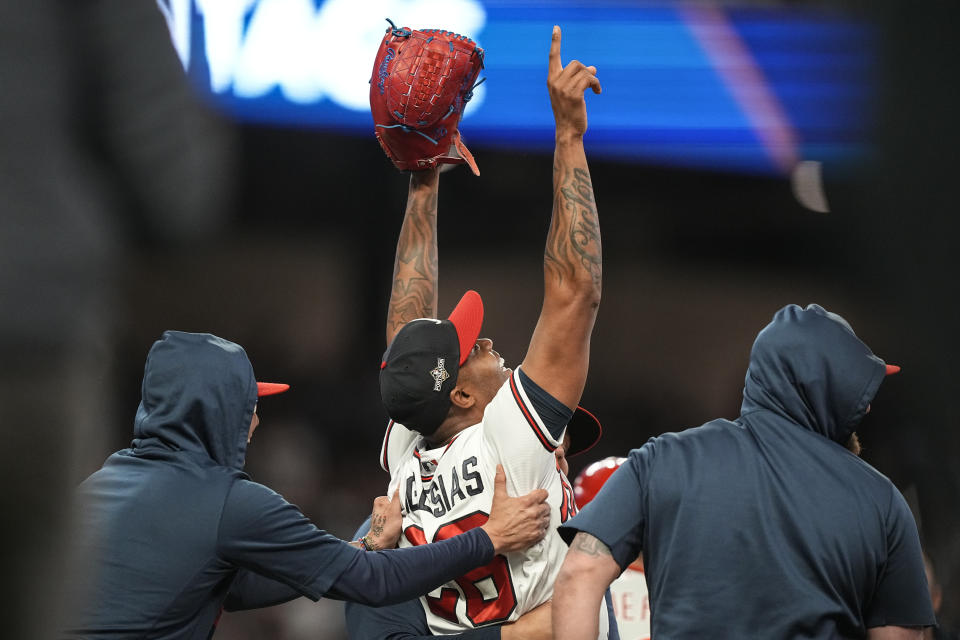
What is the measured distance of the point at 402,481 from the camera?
2287 mm

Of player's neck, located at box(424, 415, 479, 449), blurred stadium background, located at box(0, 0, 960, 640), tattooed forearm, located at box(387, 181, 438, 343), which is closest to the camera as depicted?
player's neck, located at box(424, 415, 479, 449)

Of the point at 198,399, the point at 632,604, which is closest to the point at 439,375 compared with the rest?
the point at 198,399

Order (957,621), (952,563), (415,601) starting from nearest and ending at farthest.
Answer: (415,601)
(957,621)
(952,563)

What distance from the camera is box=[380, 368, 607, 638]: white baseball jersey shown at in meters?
2.01

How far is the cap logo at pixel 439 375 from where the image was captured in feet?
7.02

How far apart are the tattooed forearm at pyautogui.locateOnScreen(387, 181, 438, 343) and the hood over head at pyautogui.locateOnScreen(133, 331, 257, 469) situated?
638mm

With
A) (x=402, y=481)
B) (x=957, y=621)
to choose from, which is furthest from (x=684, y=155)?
(x=402, y=481)

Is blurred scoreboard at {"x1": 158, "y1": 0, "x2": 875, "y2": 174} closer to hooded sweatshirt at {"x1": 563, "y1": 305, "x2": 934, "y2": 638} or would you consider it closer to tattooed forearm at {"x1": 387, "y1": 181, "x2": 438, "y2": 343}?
tattooed forearm at {"x1": 387, "y1": 181, "x2": 438, "y2": 343}

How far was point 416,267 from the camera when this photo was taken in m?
2.68

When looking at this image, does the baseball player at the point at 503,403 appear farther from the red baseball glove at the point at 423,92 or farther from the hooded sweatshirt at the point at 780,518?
the hooded sweatshirt at the point at 780,518

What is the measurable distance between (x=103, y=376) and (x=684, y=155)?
5.58 m

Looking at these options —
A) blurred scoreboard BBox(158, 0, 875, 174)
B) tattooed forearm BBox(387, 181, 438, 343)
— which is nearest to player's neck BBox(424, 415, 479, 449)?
tattooed forearm BBox(387, 181, 438, 343)

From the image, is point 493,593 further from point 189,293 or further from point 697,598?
point 189,293

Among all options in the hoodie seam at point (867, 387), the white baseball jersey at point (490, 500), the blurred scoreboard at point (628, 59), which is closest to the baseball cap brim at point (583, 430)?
the white baseball jersey at point (490, 500)
